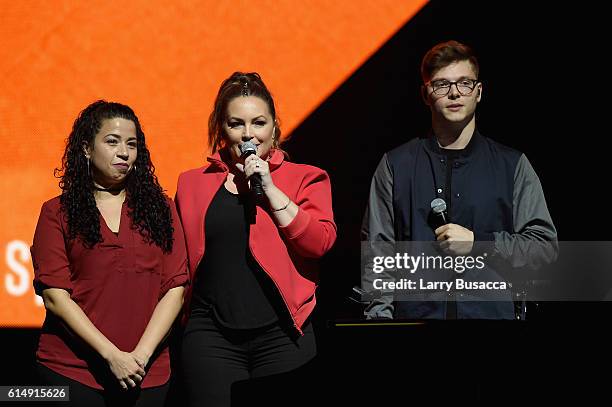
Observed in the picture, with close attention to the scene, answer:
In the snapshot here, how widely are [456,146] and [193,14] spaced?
138 centimetres

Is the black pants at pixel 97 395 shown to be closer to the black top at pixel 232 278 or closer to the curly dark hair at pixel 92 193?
the black top at pixel 232 278

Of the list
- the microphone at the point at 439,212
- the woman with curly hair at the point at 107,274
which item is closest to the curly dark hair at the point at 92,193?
the woman with curly hair at the point at 107,274

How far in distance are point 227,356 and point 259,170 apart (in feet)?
1.94

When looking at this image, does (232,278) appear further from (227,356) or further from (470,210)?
(470,210)

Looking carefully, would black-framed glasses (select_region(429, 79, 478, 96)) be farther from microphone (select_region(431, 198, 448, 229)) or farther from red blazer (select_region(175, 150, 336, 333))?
red blazer (select_region(175, 150, 336, 333))

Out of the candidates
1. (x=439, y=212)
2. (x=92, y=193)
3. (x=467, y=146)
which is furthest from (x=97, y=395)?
(x=467, y=146)

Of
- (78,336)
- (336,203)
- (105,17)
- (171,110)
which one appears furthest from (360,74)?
(78,336)

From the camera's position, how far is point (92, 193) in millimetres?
3068

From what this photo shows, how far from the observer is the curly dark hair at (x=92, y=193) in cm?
298

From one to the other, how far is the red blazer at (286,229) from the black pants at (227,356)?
0.28ft

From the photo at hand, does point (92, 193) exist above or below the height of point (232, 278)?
above

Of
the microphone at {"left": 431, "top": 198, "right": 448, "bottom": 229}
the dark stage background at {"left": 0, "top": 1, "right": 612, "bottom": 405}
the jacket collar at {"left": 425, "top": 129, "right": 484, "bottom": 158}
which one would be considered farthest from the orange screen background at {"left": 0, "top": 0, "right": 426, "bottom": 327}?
the microphone at {"left": 431, "top": 198, "right": 448, "bottom": 229}

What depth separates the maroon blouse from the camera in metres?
2.92

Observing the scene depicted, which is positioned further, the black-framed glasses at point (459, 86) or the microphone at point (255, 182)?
the black-framed glasses at point (459, 86)
